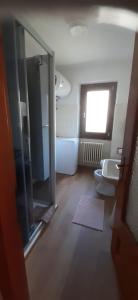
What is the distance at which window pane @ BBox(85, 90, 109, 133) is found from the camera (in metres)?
2.96

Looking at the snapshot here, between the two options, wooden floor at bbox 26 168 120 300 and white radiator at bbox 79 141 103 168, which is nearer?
wooden floor at bbox 26 168 120 300

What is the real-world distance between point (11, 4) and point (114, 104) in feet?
7.73

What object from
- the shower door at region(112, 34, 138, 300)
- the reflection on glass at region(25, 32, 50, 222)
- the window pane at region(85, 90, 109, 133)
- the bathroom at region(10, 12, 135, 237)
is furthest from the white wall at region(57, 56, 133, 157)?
the shower door at region(112, 34, 138, 300)

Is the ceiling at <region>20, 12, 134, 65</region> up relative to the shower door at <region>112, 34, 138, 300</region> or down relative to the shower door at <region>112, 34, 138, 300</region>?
up

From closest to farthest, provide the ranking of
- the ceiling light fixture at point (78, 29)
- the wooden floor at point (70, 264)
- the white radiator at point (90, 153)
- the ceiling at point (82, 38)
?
the wooden floor at point (70, 264) → the ceiling at point (82, 38) → the ceiling light fixture at point (78, 29) → the white radiator at point (90, 153)

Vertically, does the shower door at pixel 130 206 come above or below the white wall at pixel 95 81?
below

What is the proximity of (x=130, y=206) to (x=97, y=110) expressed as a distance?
2.42 metres

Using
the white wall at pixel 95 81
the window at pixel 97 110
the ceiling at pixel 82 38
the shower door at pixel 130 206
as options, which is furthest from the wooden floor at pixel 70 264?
the ceiling at pixel 82 38

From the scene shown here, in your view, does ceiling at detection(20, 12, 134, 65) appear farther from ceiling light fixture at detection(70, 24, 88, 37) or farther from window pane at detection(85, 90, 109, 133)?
window pane at detection(85, 90, 109, 133)

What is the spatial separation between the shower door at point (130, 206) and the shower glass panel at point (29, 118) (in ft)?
2.60

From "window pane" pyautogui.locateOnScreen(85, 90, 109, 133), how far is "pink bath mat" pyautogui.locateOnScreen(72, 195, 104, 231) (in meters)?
1.57

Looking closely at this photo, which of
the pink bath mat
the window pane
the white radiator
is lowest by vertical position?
the pink bath mat

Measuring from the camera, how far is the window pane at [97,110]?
2963 mm

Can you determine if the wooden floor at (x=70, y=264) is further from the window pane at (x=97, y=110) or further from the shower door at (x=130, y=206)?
the window pane at (x=97, y=110)
